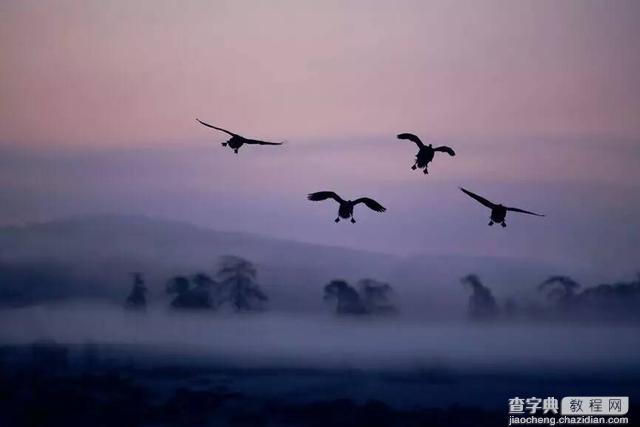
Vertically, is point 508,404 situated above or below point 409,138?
below

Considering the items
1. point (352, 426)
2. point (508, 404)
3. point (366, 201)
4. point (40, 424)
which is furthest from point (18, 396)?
point (508, 404)

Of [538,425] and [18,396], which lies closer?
[538,425]

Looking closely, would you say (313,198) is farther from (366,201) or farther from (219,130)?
(219,130)

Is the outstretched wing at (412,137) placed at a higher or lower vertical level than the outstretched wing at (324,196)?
higher

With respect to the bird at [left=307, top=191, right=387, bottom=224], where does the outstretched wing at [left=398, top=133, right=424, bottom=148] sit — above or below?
above

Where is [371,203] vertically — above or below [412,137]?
below

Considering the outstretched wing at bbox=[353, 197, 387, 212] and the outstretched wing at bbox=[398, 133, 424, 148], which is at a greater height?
the outstretched wing at bbox=[398, 133, 424, 148]

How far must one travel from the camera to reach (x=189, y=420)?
52.2 ft

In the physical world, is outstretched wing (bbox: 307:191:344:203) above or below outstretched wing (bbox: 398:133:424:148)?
below

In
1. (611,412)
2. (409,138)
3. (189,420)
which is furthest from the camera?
(189,420)

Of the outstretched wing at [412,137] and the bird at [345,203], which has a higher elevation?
the outstretched wing at [412,137]

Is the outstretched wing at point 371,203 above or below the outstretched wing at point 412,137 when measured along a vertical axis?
below

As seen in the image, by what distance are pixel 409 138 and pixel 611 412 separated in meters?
4.87

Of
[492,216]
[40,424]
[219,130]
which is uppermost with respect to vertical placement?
[219,130]
